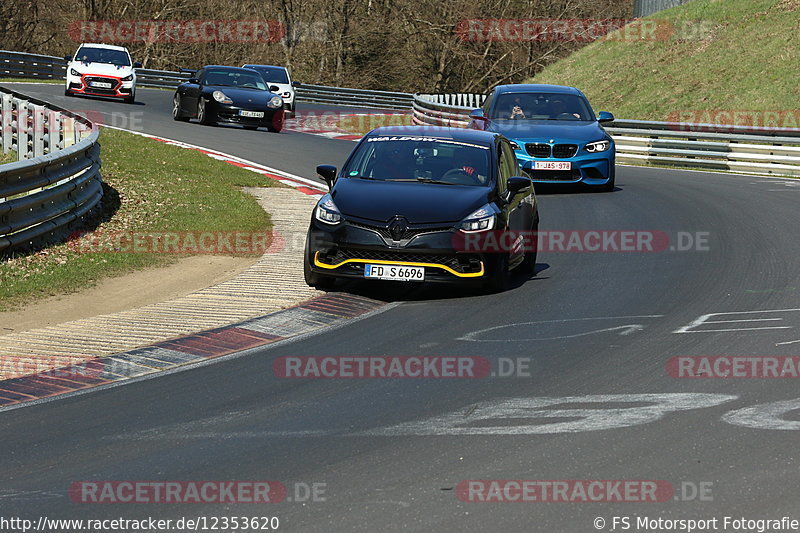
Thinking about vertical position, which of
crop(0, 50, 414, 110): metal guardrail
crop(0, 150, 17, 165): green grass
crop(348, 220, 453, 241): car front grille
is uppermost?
crop(348, 220, 453, 241): car front grille

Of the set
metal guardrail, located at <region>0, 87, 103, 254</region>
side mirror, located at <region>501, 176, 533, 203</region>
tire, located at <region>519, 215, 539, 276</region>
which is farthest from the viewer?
tire, located at <region>519, 215, 539, 276</region>

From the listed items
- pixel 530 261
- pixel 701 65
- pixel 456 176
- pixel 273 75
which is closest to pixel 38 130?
pixel 456 176

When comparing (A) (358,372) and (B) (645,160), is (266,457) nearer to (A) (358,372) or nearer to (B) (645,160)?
(A) (358,372)

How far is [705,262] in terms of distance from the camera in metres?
13.6

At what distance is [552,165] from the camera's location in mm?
19484

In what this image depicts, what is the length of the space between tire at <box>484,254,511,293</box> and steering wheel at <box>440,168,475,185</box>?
106 centimetres

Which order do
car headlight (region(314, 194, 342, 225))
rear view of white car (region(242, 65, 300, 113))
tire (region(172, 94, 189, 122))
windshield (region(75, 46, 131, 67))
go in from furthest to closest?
1. rear view of white car (region(242, 65, 300, 113))
2. windshield (region(75, 46, 131, 67))
3. tire (region(172, 94, 189, 122))
4. car headlight (region(314, 194, 342, 225))

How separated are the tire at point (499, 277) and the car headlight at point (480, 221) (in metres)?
0.34

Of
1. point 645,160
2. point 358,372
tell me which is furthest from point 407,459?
point 645,160

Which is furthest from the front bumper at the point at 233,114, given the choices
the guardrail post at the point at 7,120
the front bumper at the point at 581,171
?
the front bumper at the point at 581,171

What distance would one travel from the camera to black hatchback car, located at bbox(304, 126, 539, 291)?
36.8ft

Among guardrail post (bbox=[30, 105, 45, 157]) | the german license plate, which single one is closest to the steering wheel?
the german license plate

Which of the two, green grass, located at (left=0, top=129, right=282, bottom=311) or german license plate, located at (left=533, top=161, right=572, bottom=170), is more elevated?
german license plate, located at (left=533, top=161, right=572, bottom=170)

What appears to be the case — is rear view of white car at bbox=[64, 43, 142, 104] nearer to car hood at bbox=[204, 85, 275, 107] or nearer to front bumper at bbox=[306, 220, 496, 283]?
car hood at bbox=[204, 85, 275, 107]
